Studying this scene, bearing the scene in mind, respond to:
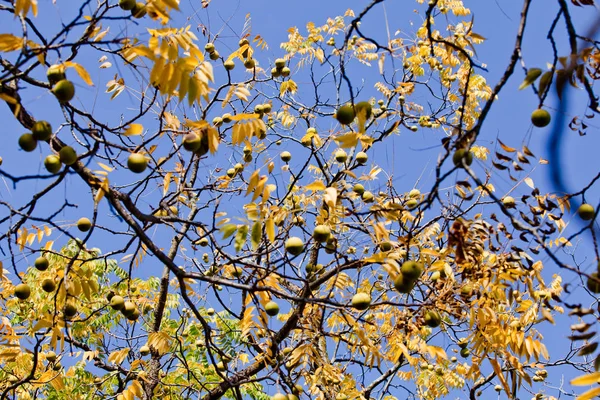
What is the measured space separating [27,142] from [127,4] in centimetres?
78

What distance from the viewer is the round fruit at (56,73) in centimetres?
234

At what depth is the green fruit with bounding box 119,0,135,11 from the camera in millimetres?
2621

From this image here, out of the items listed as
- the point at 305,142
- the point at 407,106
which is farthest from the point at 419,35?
the point at 305,142

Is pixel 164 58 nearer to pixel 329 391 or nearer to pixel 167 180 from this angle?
pixel 167 180

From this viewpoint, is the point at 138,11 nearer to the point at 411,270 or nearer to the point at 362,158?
the point at 411,270

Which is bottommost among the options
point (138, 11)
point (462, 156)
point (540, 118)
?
point (462, 156)

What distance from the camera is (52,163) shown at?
8.05 ft

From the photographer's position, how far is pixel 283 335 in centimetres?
368

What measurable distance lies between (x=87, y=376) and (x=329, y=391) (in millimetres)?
3836

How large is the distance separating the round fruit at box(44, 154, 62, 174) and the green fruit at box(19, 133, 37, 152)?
0.35 ft

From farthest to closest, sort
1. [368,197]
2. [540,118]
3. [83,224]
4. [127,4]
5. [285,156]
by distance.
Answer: [285,156]
[368,197]
[83,224]
[127,4]
[540,118]

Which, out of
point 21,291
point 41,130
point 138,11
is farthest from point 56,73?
point 21,291

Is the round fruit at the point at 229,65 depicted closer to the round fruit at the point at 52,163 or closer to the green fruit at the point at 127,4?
the green fruit at the point at 127,4

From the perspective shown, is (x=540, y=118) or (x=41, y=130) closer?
(x=540, y=118)
